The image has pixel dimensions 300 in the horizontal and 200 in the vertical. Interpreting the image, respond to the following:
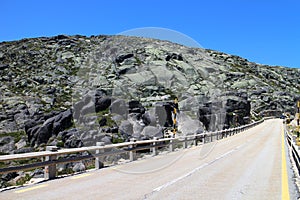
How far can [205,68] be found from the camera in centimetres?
11456

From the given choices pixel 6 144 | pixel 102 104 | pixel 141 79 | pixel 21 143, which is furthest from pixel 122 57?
pixel 6 144

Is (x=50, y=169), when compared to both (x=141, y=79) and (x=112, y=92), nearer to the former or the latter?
(x=112, y=92)

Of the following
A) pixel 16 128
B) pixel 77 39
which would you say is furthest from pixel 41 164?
pixel 77 39

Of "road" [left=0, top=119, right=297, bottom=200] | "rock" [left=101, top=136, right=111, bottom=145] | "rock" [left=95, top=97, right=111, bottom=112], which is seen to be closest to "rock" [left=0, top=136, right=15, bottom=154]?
"rock" [left=101, top=136, right=111, bottom=145]

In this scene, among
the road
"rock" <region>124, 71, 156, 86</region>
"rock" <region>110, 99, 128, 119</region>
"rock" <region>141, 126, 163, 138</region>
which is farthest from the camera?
"rock" <region>124, 71, 156, 86</region>

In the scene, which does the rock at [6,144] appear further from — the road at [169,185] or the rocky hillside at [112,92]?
the road at [169,185]

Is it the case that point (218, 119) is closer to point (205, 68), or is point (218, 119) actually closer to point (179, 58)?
point (179, 58)

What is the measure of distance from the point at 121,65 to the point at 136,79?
1107 cm

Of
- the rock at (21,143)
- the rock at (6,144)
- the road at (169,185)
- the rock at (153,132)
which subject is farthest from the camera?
the rock at (21,143)

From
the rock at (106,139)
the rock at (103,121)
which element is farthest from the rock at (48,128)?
the rock at (106,139)

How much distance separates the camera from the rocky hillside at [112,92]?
40.8 metres

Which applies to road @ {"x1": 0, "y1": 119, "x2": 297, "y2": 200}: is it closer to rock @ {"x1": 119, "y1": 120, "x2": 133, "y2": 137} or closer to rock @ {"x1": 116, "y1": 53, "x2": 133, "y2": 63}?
rock @ {"x1": 119, "y1": 120, "x2": 133, "y2": 137}

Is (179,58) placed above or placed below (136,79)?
above

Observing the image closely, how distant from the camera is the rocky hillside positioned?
4075 cm
